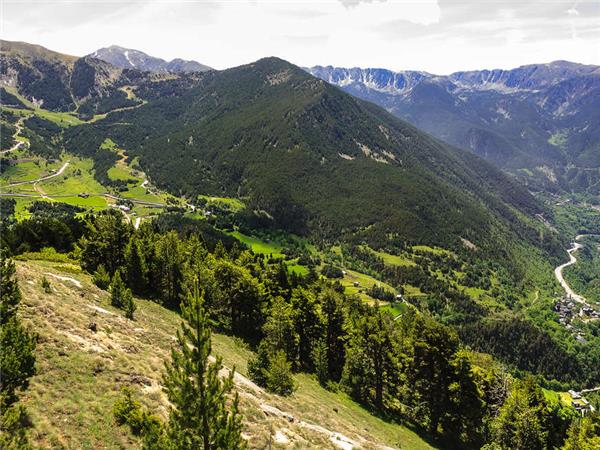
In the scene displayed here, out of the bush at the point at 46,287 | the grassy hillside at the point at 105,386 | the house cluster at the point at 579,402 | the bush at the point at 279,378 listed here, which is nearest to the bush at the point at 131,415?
the grassy hillside at the point at 105,386

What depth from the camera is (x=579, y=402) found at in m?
175

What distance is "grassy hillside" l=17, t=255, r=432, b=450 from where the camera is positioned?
86.5ft

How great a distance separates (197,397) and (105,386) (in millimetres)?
14902

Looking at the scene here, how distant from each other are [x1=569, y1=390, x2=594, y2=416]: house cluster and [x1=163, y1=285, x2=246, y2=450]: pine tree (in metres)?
193

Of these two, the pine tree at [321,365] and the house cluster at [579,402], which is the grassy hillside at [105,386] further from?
the house cluster at [579,402]

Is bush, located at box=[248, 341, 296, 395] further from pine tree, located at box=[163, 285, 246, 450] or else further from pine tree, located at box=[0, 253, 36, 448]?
pine tree, located at box=[0, 253, 36, 448]

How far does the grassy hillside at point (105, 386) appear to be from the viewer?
26.4m

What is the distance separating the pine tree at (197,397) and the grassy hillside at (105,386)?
8955 millimetres

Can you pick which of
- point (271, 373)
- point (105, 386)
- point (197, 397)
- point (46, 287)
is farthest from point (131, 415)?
point (46, 287)

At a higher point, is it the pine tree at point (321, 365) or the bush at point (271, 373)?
the bush at point (271, 373)

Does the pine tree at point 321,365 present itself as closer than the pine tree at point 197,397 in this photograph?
No

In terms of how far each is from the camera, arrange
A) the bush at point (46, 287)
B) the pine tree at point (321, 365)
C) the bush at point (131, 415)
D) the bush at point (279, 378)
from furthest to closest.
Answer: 1. the pine tree at point (321, 365)
2. the bush at point (279, 378)
3. the bush at point (46, 287)
4. the bush at point (131, 415)

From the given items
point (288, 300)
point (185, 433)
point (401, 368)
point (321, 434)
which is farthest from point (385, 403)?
point (185, 433)

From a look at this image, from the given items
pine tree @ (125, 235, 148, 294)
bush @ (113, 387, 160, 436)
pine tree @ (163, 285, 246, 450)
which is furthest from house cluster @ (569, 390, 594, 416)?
pine tree @ (163, 285, 246, 450)
